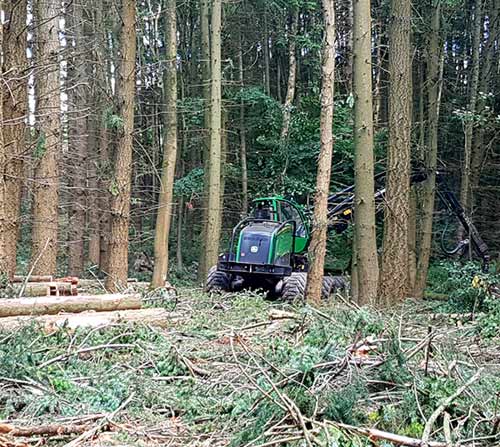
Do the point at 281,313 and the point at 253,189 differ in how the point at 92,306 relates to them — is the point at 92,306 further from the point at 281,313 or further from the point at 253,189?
the point at 253,189

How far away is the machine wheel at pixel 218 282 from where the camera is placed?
1144 centimetres

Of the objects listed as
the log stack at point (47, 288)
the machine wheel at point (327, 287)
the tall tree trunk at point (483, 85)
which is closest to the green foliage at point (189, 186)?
the machine wheel at point (327, 287)

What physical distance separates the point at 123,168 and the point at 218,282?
3.17m

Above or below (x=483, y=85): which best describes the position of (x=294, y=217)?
below

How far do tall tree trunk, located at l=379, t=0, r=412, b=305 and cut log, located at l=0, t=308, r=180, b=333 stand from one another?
3.87 metres

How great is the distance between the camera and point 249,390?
161 inches

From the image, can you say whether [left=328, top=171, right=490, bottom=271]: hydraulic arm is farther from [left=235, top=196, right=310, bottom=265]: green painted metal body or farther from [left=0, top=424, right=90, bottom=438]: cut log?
[left=0, top=424, right=90, bottom=438]: cut log

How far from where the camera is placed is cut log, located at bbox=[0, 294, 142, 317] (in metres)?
6.35

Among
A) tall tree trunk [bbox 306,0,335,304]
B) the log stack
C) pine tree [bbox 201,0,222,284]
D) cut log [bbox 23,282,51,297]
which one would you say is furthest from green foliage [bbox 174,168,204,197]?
cut log [bbox 23,282,51,297]

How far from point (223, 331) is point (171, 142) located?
18.6ft

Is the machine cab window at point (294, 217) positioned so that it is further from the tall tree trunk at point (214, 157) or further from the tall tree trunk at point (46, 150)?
the tall tree trunk at point (46, 150)

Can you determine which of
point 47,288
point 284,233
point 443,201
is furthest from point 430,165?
point 47,288

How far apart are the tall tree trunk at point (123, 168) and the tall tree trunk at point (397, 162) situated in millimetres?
4304

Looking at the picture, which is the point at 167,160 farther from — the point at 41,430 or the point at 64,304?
the point at 41,430
